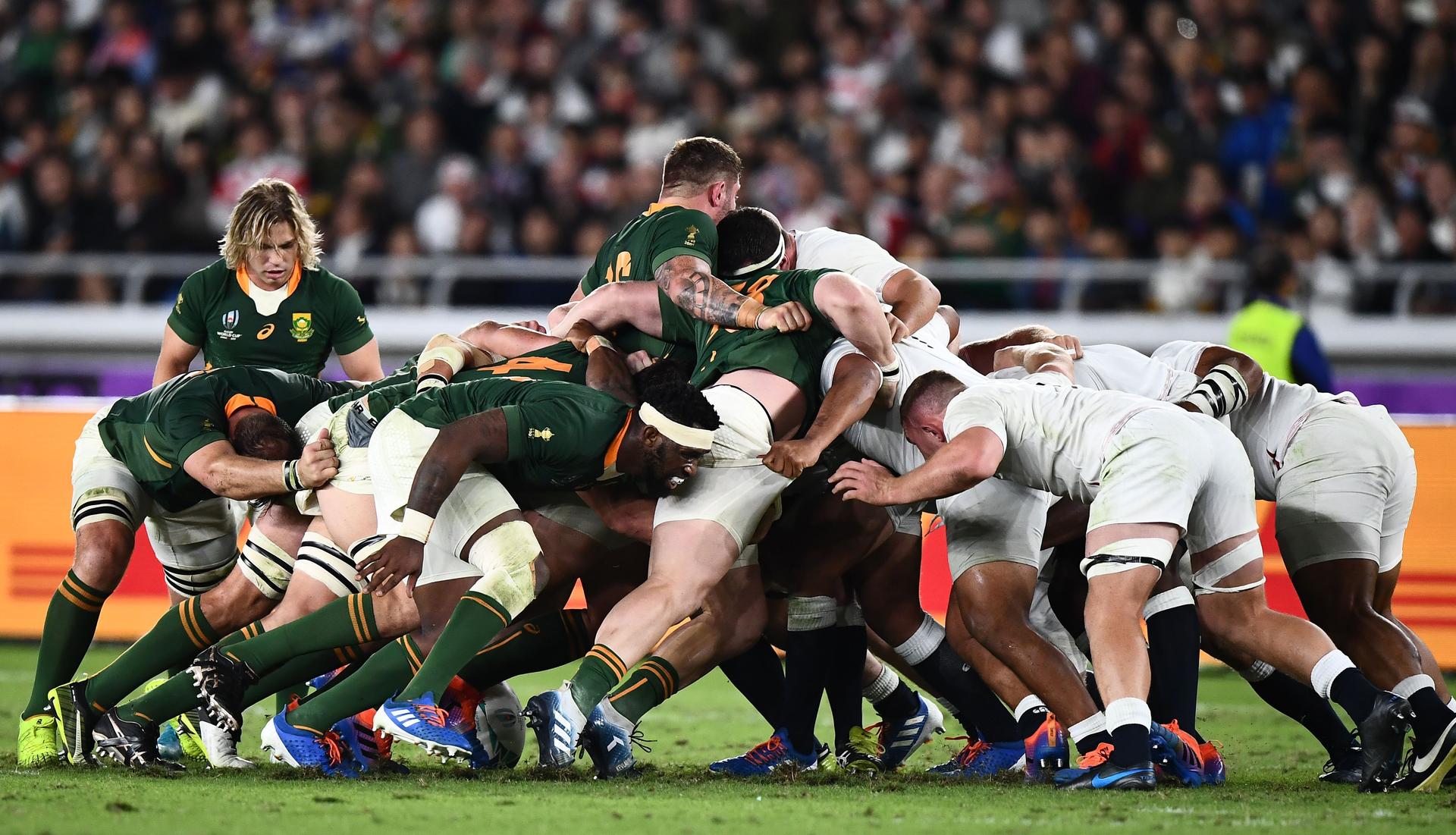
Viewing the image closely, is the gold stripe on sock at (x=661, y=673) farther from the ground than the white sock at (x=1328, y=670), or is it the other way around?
the white sock at (x=1328, y=670)

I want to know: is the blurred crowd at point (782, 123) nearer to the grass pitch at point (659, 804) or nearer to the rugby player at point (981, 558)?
the rugby player at point (981, 558)

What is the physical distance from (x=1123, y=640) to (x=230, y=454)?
3.35 m

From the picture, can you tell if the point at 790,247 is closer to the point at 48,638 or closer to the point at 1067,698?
the point at 1067,698

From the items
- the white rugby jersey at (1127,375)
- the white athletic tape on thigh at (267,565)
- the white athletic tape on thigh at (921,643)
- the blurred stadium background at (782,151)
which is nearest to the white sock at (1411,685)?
the white rugby jersey at (1127,375)

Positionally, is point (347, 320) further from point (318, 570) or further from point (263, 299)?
point (318, 570)

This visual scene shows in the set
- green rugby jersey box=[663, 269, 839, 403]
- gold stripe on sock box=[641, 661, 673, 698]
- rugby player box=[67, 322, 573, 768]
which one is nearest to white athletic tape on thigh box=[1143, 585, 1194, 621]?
green rugby jersey box=[663, 269, 839, 403]

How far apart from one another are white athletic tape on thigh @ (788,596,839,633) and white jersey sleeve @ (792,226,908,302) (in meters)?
1.34

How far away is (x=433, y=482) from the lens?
563cm

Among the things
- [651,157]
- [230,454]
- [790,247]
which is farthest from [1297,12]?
[230,454]

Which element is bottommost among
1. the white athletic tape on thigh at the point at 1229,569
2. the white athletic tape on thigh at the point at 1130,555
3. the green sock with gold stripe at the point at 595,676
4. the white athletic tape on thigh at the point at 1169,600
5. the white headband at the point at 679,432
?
the green sock with gold stripe at the point at 595,676

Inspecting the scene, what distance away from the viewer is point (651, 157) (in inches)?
550

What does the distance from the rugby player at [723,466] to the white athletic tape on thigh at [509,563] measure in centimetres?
32

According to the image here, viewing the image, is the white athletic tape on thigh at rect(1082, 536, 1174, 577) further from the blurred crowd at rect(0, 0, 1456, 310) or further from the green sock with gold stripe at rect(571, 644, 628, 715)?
the blurred crowd at rect(0, 0, 1456, 310)

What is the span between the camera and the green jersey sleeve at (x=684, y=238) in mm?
6590
